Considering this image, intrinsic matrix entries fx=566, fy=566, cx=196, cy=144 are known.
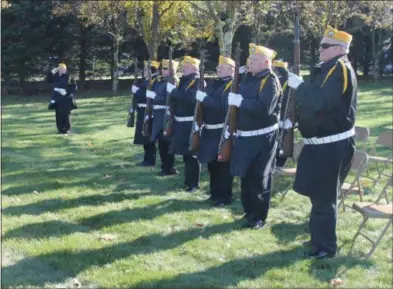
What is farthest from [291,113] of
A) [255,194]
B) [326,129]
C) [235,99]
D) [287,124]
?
[255,194]

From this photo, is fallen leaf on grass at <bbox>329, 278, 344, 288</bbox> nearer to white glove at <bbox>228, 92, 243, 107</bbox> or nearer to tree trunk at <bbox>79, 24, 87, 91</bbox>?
white glove at <bbox>228, 92, 243, 107</bbox>

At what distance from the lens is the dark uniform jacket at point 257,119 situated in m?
6.68

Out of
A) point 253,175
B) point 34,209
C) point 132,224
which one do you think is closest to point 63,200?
point 34,209

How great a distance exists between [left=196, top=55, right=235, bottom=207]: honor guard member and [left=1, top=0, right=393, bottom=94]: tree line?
11.7m

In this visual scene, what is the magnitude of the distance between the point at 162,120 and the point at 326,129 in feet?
15.4

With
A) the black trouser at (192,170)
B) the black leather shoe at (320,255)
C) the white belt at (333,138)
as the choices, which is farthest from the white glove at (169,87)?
the black leather shoe at (320,255)

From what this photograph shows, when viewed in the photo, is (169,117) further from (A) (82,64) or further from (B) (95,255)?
(A) (82,64)

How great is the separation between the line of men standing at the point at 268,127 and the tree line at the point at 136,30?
1115 cm

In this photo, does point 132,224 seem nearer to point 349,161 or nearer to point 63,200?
point 63,200

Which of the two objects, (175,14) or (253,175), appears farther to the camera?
(175,14)

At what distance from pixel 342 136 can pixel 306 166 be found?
0.48 meters

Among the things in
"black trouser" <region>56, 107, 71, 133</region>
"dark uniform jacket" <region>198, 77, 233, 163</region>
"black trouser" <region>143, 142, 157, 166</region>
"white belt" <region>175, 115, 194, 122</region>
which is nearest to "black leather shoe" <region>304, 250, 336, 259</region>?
"dark uniform jacket" <region>198, 77, 233, 163</region>

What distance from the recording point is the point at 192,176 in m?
9.09

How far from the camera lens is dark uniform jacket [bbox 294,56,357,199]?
5566 mm
